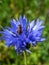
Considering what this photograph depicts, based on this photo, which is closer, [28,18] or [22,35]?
[22,35]

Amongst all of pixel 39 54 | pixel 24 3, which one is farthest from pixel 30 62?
pixel 24 3

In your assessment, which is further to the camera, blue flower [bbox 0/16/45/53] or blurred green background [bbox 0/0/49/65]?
blurred green background [bbox 0/0/49/65]

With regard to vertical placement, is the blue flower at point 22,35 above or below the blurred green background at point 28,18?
below

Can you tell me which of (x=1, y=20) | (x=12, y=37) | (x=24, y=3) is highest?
(x=24, y=3)

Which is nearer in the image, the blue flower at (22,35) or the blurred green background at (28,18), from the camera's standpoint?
the blue flower at (22,35)

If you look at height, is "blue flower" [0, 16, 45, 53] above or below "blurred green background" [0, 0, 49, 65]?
below

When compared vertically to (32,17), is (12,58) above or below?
below

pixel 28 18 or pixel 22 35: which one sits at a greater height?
pixel 28 18

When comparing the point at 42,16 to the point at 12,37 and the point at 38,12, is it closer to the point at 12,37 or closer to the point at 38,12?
the point at 38,12
